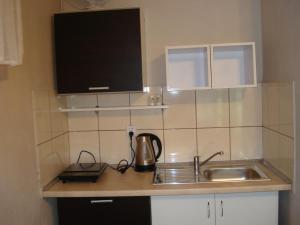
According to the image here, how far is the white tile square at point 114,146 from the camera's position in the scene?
92.9 inches

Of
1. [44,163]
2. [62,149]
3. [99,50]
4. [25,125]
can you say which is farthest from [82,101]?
[25,125]

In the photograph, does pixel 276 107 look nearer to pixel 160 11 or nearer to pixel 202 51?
pixel 202 51

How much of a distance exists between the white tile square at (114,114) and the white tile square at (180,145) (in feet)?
1.12

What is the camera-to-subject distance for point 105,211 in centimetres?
185

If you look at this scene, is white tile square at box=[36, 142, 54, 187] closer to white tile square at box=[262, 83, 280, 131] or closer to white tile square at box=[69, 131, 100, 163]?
white tile square at box=[69, 131, 100, 163]

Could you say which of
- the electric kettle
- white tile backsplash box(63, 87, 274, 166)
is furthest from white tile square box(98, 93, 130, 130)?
the electric kettle

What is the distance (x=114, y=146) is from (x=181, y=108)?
607 mm

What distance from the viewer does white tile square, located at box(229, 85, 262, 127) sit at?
2.30m

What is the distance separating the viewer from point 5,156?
140 cm

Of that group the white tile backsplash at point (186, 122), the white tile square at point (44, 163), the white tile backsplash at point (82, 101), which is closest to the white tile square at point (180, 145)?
the white tile backsplash at point (186, 122)

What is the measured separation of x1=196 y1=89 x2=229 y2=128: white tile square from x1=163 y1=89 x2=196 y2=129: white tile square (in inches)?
1.8

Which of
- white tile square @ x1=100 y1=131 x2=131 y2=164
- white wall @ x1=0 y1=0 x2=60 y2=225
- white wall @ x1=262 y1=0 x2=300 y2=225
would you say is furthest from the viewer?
white tile square @ x1=100 y1=131 x2=131 y2=164

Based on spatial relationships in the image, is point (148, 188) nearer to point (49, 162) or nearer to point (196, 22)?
point (49, 162)

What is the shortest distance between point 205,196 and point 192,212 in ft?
0.42
